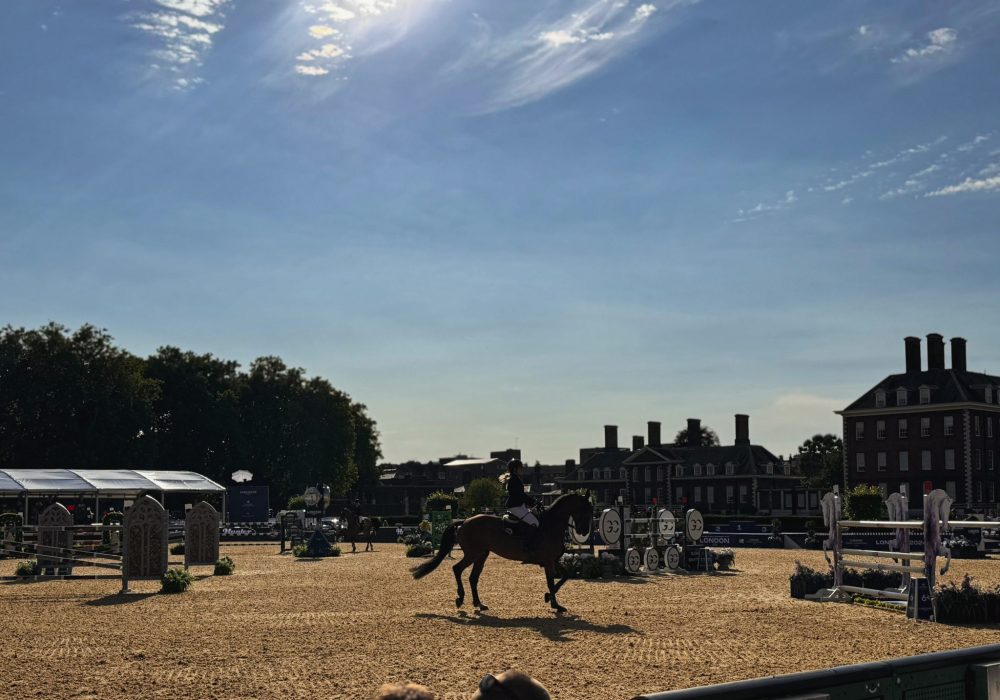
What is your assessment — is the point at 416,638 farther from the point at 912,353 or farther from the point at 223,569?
the point at 912,353

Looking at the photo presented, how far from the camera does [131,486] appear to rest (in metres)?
40.5

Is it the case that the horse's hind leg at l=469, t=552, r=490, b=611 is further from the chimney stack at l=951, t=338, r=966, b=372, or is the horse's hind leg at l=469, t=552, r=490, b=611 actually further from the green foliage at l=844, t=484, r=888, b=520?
the chimney stack at l=951, t=338, r=966, b=372

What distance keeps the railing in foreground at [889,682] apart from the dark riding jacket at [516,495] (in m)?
15.0

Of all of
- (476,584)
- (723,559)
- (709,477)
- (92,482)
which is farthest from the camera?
(709,477)

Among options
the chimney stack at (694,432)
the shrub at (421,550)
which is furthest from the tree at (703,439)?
the shrub at (421,550)

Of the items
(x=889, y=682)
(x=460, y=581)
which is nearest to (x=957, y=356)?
(x=460, y=581)

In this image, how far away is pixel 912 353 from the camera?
275 ft

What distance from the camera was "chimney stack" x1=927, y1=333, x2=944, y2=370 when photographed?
82.2m

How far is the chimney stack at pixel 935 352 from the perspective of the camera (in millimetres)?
82188

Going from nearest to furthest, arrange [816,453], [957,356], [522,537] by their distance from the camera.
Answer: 1. [522,537]
2. [957,356]
3. [816,453]

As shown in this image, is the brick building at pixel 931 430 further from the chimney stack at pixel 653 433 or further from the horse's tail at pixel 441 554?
the horse's tail at pixel 441 554

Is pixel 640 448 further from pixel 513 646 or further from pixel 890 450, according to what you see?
pixel 513 646

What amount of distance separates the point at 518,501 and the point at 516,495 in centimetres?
13

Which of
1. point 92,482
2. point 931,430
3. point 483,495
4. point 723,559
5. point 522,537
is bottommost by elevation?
point 483,495
